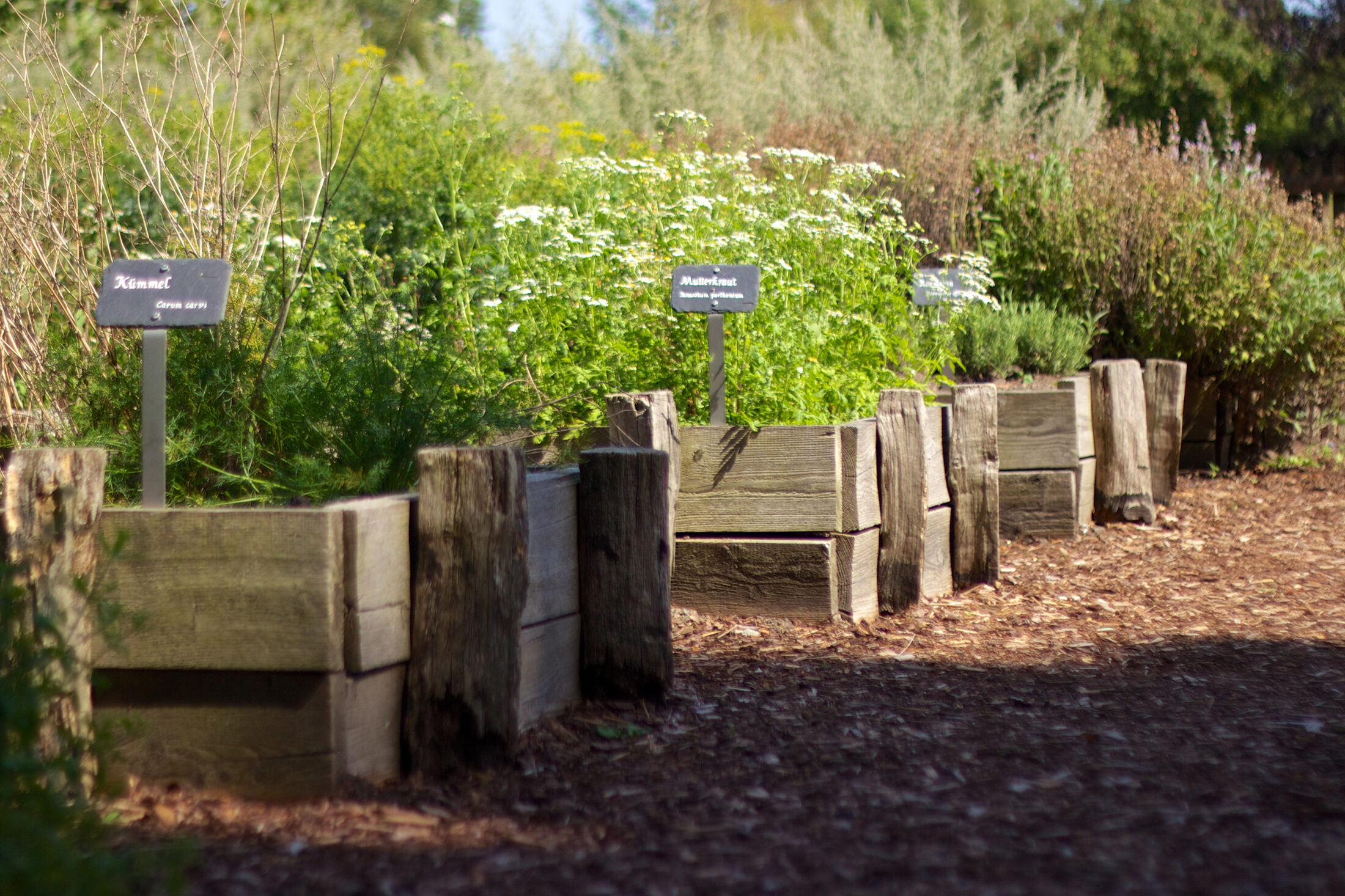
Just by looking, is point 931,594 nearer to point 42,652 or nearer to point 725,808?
point 725,808

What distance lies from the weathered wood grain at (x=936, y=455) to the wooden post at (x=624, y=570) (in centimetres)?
157

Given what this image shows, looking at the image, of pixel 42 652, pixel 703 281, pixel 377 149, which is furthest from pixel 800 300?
pixel 377 149

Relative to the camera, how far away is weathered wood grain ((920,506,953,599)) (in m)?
4.72

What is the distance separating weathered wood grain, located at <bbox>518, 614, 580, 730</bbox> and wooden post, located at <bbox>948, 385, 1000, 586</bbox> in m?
2.08

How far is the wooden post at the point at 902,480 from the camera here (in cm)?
441

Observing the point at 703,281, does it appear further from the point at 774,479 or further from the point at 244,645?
the point at 244,645

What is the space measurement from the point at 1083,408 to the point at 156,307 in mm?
4749

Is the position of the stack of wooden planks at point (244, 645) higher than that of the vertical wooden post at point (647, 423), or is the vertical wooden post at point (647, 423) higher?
the vertical wooden post at point (647, 423)

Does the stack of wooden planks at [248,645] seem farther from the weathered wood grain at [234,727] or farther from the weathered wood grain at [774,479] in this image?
the weathered wood grain at [774,479]

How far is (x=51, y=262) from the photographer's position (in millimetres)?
3998

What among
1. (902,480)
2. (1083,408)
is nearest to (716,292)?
(902,480)

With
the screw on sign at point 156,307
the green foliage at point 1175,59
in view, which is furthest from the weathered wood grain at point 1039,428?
the green foliage at point 1175,59

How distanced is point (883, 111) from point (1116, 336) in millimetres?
5361

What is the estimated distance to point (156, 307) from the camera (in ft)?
9.34
